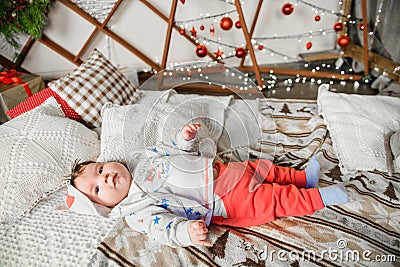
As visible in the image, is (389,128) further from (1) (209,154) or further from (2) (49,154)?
(2) (49,154)

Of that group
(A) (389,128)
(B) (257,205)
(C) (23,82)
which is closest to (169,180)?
(B) (257,205)

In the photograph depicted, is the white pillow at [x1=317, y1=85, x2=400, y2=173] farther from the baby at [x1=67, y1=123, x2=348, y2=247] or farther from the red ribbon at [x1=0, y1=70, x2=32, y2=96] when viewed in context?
the red ribbon at [x1=0, y1=70, x2=32, y2=96]

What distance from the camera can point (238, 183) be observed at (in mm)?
1169

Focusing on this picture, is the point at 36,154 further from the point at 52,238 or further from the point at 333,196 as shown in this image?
the point at 333,196

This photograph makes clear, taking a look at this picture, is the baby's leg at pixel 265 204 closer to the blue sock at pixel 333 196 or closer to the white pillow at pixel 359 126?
the blue sock at pixel 333 196

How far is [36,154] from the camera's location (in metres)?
1.28

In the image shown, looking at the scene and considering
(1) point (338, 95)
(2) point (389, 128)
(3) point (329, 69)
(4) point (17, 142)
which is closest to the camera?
(4) point (17, 142)

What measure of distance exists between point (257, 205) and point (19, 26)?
188 centimetres

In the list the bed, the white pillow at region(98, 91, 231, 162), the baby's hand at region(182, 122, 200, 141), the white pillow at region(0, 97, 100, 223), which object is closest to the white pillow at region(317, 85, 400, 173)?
the bed

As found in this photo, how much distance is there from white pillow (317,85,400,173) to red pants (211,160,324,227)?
0.99 feet

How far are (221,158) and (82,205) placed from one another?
0.49m

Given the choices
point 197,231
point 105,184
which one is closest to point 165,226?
point 197,231

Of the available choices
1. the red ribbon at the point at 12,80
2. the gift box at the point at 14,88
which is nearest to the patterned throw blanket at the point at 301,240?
the gift box at the point at 14,88

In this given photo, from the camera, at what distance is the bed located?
1.04 metres
